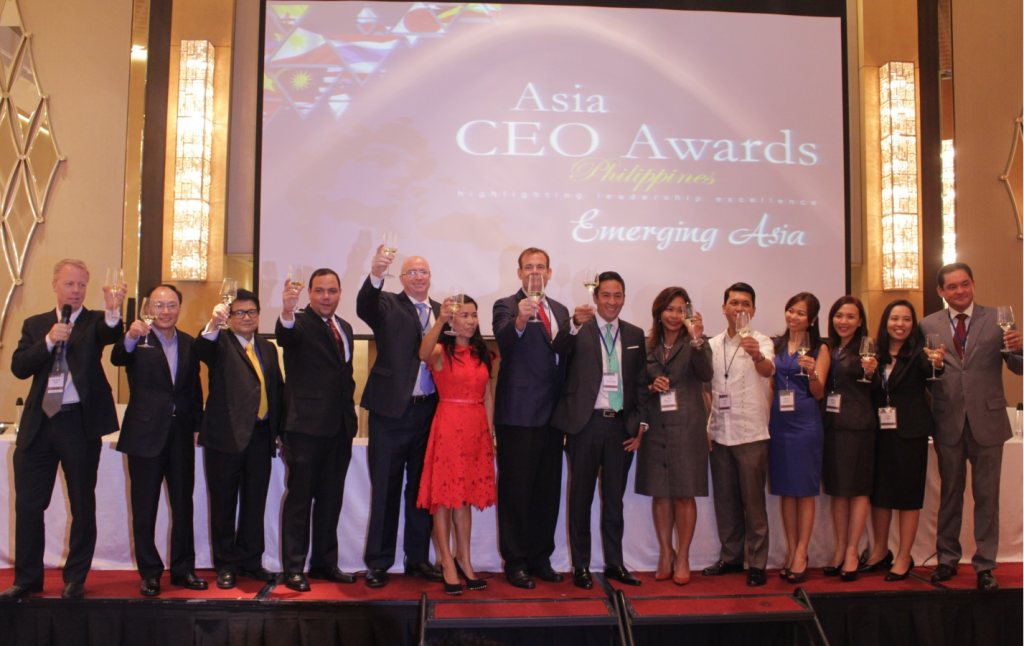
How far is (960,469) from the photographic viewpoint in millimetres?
3688

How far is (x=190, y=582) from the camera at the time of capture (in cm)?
342

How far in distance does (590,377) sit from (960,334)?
1.98 meters

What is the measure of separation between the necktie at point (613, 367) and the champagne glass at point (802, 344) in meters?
0.89

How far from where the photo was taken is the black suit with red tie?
346cm

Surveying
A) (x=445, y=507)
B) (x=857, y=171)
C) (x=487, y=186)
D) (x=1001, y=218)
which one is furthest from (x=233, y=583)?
(x=1001, y=218)

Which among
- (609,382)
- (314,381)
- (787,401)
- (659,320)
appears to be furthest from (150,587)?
(787,401)

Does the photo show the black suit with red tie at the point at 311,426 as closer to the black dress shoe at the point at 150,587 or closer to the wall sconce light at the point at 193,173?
the black dress shoe at the point at 150,587

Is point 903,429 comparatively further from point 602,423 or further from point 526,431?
point 526,431

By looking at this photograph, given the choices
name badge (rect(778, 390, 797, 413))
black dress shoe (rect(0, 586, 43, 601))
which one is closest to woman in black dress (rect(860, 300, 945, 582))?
name badge (rect(778, 390, 797, 413))

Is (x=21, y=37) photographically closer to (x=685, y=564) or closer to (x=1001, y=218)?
A: (x=685, y=564)

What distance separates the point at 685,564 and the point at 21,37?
602cm

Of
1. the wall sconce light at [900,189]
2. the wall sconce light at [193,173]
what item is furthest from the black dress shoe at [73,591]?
the wall sconce light at [900,189]

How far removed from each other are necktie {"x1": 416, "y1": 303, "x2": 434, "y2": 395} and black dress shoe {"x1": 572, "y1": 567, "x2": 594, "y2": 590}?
3.79 feet

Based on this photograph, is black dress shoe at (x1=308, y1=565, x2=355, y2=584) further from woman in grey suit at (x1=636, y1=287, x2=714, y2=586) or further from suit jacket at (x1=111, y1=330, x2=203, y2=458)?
woman in grey suit at (x1=636, y1=287, x2=714, y2=586)
